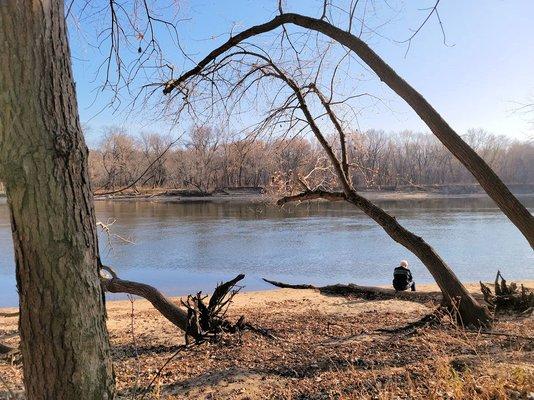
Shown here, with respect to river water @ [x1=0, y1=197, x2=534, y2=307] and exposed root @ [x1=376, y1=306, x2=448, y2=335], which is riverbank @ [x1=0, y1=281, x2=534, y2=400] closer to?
exposed root @ [x1=376, y1=306, x2=448, y2=335]

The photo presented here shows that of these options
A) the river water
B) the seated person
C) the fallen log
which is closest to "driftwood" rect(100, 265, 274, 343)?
the fallen log

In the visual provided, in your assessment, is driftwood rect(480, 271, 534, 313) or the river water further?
the river water

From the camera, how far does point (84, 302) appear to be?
2111 mm

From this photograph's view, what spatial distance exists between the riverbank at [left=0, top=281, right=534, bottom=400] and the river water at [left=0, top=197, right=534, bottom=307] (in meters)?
4.87

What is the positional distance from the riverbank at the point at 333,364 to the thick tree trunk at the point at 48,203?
0.66m

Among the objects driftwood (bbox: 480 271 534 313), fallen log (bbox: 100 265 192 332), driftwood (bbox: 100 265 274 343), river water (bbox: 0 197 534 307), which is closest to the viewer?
driftwood (bbox: 100 265 274 343)

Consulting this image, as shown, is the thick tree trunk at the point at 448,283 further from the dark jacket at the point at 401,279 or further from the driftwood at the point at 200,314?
the dark jacket at the point at 401,279

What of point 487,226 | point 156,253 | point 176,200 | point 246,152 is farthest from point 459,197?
point 246,152

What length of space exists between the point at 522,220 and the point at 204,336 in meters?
3.82

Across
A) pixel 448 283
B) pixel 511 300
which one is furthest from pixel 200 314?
pixel 511 300

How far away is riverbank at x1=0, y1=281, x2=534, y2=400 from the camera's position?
3543mm

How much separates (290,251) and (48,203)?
2139cm

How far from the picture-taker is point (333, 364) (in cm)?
455

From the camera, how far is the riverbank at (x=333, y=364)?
3.54 meters
